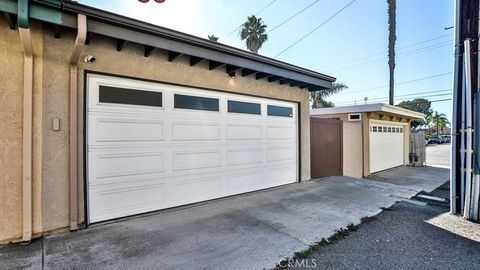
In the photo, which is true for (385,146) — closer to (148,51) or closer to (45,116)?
(148,51)

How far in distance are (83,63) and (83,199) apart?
2113 millimetres

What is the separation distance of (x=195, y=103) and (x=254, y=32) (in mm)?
14344

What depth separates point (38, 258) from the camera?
2693 mm

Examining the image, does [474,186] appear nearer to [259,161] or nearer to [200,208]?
[259,161]

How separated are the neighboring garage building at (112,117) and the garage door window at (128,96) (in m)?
0.02

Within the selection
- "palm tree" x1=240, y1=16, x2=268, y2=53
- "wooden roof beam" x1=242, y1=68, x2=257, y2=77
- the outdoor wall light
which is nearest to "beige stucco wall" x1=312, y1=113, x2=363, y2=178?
"wooden roof beam" x1=242, y1=68, x2=257, y2=77

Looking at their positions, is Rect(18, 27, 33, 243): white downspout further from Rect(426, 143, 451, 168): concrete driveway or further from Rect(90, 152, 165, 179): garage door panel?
Rect(426, 143, 451, 168): concrete driveway

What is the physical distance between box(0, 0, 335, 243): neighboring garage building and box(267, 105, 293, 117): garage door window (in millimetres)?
522

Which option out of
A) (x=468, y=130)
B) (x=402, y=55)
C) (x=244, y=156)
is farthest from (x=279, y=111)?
(x=402, y=55)

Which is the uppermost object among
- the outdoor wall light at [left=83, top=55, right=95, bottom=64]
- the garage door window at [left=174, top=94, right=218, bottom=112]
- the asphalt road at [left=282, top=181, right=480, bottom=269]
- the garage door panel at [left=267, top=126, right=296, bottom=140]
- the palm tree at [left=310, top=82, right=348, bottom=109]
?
the palm tree at [left=310, top=82, right=348, bottom=109]

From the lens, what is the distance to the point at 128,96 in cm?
405

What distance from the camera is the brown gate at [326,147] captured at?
780cm

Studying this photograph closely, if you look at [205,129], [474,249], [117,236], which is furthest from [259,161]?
[474,249]

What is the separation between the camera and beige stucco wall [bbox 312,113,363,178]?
9008mm
